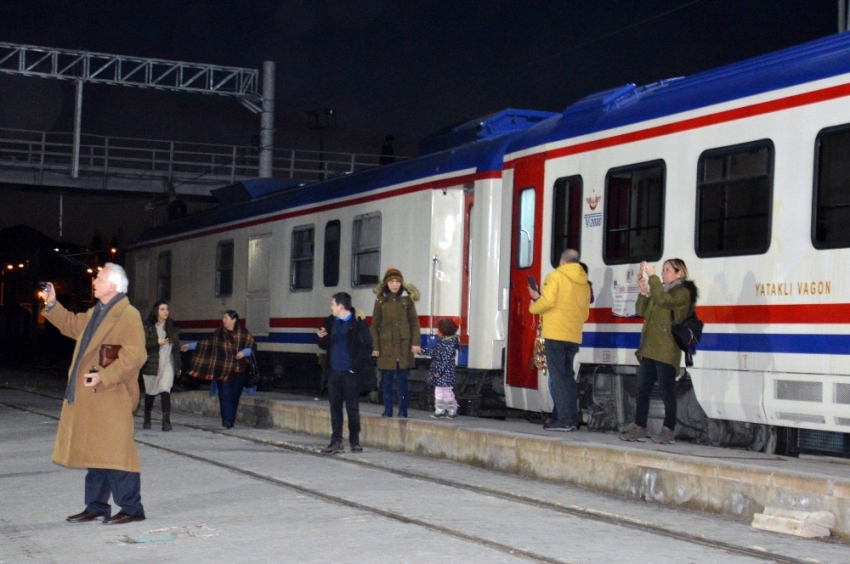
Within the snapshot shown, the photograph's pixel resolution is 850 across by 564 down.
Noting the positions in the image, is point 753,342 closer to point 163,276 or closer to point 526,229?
point 526,229

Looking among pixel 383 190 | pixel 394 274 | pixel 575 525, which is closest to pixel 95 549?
pixel 575 525

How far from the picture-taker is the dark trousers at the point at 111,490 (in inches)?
319

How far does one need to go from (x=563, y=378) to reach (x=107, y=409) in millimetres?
5287

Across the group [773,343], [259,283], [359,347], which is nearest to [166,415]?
[359,347]

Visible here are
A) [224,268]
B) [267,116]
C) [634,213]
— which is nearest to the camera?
[634,213]

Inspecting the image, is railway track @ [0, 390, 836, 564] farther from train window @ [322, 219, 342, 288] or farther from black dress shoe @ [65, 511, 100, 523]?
train window @ [322, 219, 342, 288]

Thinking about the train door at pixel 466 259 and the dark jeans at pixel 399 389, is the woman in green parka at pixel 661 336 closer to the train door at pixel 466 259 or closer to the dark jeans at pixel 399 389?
the dark jeans at pixel 399 389

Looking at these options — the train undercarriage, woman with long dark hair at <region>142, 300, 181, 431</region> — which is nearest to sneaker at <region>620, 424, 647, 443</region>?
the train undercarriage

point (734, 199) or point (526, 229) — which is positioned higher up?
point (734, 199)

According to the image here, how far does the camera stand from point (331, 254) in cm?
1895

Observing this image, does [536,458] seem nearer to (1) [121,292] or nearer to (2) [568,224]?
(2) [568,224]

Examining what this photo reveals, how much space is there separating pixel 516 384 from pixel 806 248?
175 inches

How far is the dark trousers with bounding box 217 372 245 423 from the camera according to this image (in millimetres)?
16109

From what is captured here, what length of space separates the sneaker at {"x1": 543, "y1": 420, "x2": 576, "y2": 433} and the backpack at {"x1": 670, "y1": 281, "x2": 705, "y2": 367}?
6.21 ft
